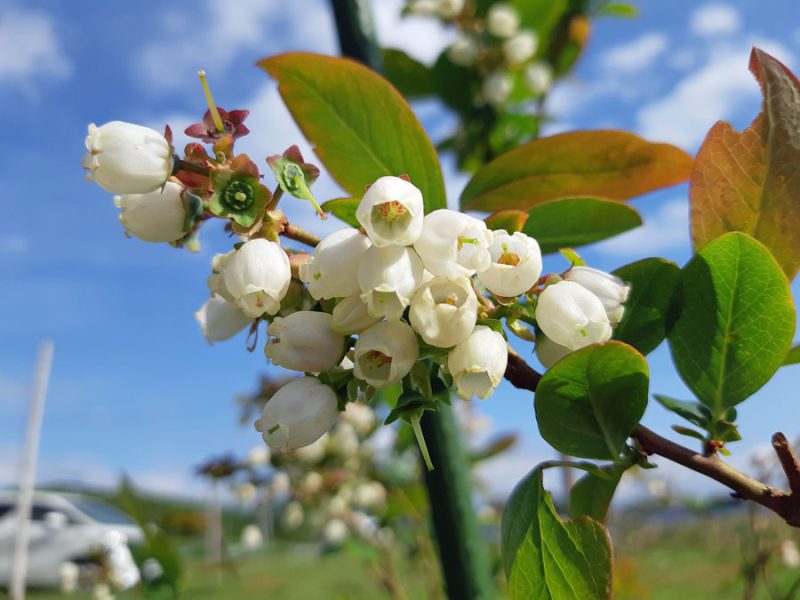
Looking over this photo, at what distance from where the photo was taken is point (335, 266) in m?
0.30

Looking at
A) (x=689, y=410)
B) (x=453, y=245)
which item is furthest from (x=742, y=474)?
(x=453, y=245)

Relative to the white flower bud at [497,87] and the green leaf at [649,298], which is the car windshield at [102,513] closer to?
the white flower bud at [497,87]

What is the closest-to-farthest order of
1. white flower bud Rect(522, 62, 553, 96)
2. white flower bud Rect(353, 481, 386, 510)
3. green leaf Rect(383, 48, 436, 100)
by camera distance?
green leaf Rect(383, 48, 436, 100) < white flower bud Rect(522, 62, 553, 96) < white flower bud Rect(353, 481, 386, 510)

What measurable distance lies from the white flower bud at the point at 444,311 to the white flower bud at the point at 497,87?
2.89 ft

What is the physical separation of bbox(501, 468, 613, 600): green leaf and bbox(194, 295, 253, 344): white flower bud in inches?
6.7

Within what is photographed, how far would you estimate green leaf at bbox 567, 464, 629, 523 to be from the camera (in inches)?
14.8

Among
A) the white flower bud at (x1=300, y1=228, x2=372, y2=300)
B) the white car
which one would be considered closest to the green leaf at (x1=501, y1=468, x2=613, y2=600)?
the white flower bud at (x1=300, y1=228, x2=372, y2=300)

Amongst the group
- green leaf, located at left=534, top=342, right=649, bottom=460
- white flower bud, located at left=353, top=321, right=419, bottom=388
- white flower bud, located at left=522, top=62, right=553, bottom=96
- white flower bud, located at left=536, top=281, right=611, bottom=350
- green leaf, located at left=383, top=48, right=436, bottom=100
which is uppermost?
white flower bud, located at left=522, top=62, right=553, bottom=96

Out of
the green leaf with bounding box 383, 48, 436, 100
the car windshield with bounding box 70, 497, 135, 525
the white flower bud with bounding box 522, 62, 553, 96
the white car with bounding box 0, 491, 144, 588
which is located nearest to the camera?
the green leaf with bounding box 383, 48, 436, 100

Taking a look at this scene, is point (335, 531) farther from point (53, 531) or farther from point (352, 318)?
point (53, 531)

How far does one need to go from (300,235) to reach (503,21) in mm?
882

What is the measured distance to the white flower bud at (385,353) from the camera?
290 millimetres

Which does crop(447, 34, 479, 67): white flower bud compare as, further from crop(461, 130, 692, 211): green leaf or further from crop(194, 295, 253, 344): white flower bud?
crop(194, 295, 253, 344): white flower bud

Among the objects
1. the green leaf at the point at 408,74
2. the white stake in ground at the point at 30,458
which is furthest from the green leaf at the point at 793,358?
the white stake in ground at the point at 30,458
